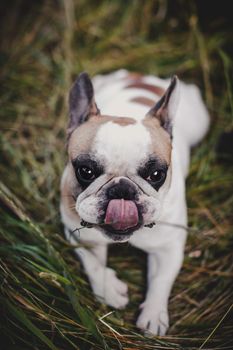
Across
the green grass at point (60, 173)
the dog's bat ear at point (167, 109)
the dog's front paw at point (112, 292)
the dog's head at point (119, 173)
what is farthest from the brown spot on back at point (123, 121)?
the dog's front paw at point (112, 292)

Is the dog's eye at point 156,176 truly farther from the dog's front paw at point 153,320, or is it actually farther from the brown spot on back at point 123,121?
the dog's front paw at point 153,320

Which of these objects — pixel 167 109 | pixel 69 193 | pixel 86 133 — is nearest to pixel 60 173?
pixel 69 193

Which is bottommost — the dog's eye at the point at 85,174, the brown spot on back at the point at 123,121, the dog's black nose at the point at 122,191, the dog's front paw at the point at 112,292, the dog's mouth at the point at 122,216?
the dog's front paw at the point at 112,292

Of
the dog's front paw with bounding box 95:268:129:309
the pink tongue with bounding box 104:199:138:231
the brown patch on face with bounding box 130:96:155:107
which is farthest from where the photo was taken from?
the brown patch on face with bounding box 130:96:155:107

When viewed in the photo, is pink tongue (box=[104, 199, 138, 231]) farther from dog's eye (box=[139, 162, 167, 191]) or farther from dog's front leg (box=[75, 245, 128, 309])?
dog's front leg (box=[75, 245, 128, 309])

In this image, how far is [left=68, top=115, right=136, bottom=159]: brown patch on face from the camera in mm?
2234

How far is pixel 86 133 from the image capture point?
90.4 inches

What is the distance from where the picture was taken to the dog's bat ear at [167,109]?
7.95 ft

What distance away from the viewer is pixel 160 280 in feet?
8.84

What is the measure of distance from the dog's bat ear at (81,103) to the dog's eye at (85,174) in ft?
1.18

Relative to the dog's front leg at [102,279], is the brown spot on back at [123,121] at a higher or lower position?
higher

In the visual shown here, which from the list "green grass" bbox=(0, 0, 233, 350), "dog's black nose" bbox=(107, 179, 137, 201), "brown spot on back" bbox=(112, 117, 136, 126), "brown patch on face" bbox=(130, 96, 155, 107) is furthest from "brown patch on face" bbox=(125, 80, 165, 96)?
"dog's black nose" bbox=(107, 179, 137, 201)

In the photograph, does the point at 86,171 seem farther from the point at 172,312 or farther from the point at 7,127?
the point at 7,127

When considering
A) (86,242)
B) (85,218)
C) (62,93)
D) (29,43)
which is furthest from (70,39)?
(85,218)
